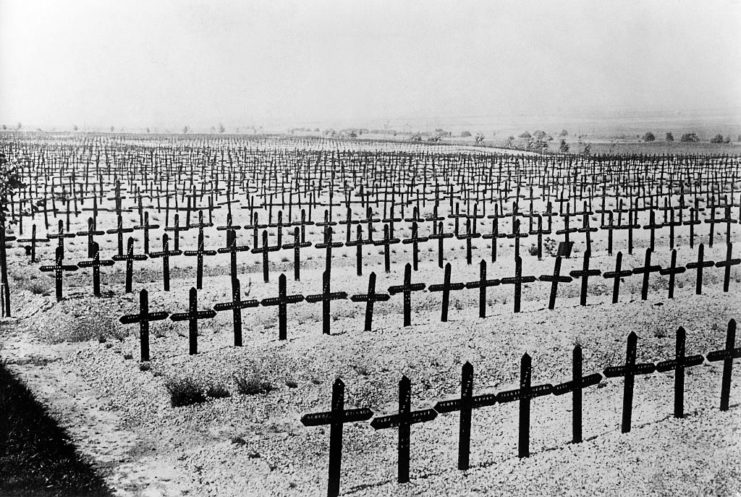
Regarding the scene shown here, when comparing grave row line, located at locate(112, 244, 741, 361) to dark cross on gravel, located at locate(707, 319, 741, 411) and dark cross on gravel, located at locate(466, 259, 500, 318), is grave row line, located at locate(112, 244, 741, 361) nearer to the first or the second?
dark cross on gravel, located at locate(466, 259, 500, 318)

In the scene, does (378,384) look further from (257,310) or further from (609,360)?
(257,310)

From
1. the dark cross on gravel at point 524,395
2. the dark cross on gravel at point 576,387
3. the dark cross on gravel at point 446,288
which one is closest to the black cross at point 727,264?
the dark cross on gravel at point 446,288

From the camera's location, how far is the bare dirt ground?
30.4ft

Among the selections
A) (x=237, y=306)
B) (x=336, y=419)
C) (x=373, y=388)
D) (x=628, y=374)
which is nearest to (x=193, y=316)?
(x=237, y=306)

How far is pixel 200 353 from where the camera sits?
1420 cm

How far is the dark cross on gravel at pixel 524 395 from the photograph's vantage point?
9297 mm

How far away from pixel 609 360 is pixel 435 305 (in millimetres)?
5659

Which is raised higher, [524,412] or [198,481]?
[524,412]

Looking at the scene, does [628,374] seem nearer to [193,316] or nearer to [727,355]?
[727,355]

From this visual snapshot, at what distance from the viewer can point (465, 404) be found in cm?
906

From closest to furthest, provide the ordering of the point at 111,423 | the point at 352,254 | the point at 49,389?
the point at 111,423, the point at 49,389, the point at 352,254

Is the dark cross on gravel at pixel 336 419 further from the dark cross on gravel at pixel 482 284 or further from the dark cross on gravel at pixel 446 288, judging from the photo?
the dark cross on gravel at pixel 482 284

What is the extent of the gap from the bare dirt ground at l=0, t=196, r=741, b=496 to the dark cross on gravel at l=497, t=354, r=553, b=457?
0.24 metres

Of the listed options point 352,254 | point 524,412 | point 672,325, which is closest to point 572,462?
point 524,412
